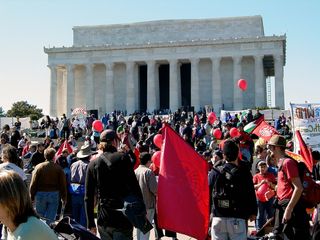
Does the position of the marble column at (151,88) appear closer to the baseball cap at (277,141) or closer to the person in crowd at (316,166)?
the person in crowd at (316,166)

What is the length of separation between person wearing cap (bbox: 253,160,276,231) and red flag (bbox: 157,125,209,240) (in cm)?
278

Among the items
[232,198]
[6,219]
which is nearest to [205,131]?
[232,198]

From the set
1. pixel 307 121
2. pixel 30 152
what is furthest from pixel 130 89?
pixel 307 121

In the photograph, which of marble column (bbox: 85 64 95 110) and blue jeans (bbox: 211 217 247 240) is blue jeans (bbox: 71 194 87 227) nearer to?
blue jeans (bbox: 211 217 247 240)

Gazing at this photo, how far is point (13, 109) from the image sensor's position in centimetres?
8950

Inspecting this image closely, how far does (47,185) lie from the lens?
981 cm

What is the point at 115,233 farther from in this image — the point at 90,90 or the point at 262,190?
the point at 90,90

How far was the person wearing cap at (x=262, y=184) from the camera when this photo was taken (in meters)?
10.2

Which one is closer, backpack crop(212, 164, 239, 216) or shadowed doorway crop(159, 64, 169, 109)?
backpack crop(212, 164, 239, 216)

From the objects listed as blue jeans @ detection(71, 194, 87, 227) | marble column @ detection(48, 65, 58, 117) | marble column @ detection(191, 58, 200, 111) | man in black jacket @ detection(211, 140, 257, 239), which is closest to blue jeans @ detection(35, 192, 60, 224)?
blue jeans @ detection(71, 194, 87, 227)

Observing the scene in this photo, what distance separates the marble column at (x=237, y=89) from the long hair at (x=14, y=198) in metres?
59.0

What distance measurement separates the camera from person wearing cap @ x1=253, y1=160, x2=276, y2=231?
10172 mm

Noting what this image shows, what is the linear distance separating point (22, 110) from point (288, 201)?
85.3 metres

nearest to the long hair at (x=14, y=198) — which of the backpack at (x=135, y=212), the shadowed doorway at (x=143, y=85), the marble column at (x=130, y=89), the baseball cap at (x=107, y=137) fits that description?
the backpack at (x=135, y=212)
